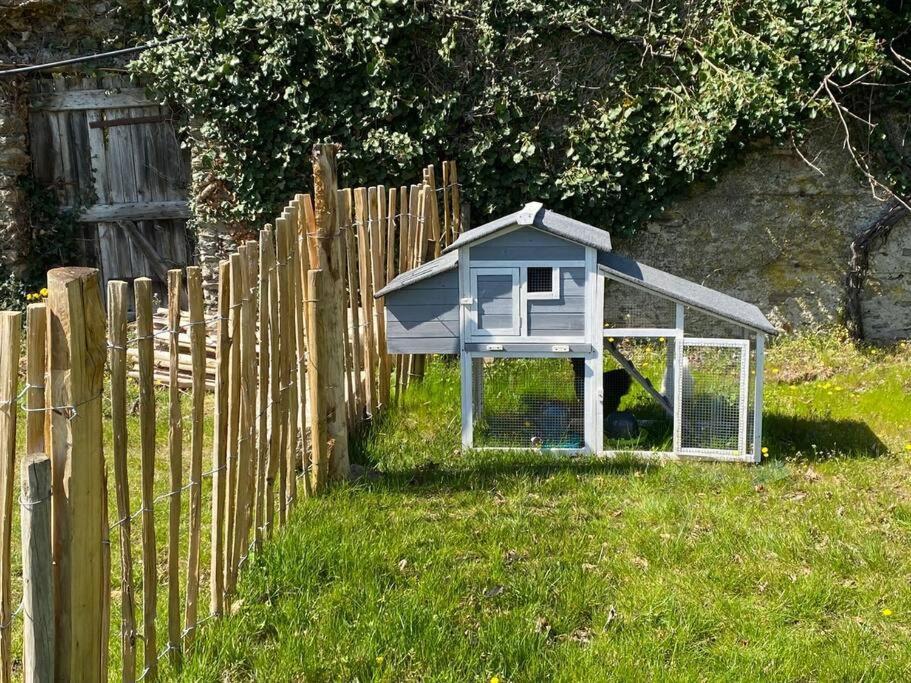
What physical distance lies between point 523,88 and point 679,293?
3315 mm

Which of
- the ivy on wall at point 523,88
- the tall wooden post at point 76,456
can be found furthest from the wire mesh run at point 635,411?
the tall wooden post at point 76,456

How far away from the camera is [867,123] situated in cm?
800

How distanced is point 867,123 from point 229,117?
561cm

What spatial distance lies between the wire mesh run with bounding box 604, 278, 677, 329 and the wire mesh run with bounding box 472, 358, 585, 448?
2.47m

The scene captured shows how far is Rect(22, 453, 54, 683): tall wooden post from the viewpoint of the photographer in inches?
104

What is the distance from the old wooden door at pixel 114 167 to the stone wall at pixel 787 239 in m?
4.69

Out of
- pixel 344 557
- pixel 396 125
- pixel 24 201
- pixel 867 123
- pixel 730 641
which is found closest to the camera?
pixel 730 641

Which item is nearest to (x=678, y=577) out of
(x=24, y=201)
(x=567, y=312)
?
(x=567, y=312)

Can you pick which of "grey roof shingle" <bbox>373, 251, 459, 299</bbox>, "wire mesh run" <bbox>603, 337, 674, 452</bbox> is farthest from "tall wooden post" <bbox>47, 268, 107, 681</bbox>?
"wire mesh run" <bbox>603, 337, 674, 452</bbox>

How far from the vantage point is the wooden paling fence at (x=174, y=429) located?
106 inches

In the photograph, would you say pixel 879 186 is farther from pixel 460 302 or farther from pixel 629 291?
pixel 460 302

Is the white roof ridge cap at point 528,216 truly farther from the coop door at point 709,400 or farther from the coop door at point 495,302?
the coop door at point 709,400

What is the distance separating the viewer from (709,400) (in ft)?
19.3

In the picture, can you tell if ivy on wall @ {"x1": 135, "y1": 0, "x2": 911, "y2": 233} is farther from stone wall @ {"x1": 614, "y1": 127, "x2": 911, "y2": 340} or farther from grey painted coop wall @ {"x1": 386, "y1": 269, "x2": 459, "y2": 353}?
grey painted coop wall @ {"x1": 386, "y1": 269, "x2": 459, "y2": 353}
